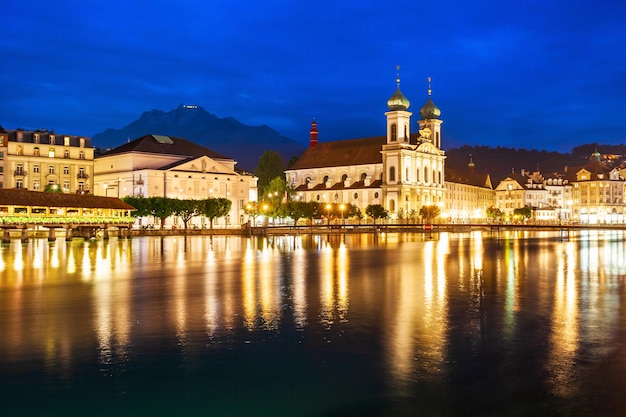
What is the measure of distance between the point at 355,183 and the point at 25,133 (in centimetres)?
6153

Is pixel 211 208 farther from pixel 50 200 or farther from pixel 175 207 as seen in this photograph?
pixel 50 200

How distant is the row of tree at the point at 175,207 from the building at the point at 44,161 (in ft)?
50.0

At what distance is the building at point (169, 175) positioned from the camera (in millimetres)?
99438

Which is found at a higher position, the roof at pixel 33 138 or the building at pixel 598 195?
the roof at pixel 33 138

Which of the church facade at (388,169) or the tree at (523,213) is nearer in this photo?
the church facade at (388,169)

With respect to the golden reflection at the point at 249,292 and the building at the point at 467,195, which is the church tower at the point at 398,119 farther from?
the golden reflection at the point at 249,292

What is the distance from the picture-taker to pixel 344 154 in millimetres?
140875

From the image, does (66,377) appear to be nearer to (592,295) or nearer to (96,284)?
(96,284)

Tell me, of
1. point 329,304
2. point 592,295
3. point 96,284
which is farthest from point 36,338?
point 592,295

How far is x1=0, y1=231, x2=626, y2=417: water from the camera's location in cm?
1159

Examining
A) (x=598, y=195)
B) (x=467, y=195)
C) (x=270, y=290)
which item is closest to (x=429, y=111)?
(x=467, y=195)

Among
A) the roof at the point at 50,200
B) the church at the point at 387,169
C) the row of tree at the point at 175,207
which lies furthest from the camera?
the church at the point at 387,169

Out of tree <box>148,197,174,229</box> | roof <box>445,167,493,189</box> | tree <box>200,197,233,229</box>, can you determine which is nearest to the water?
tree <box>148,197,174,229</box>

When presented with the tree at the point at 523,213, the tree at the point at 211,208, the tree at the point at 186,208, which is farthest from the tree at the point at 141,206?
the tree at the point at 523,213
